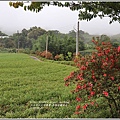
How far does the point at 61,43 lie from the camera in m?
3.51

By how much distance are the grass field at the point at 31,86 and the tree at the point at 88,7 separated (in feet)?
2.34

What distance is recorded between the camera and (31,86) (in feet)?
11.2

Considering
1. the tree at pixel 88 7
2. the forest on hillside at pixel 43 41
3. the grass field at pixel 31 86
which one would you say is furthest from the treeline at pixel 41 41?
the tree at pixel 88 7

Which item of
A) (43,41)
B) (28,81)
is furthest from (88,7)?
(28,81)

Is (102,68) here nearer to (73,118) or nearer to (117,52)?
(117,52)

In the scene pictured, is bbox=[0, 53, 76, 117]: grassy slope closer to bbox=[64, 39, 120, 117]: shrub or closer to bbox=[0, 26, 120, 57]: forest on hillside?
bbox=[0, 26, 120, 57]: forest on hillside

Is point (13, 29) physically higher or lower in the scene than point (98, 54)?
higher

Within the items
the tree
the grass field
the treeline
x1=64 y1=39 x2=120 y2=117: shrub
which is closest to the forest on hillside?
the treeline

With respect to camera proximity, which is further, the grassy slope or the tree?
the grassy slope

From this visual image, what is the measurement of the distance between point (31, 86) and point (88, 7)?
1.34 meters

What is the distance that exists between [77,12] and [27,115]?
1.52 metres

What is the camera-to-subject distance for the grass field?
3178mm

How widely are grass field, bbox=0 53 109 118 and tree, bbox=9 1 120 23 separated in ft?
2.34

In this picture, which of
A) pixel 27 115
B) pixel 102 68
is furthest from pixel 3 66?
pixel 102 68
